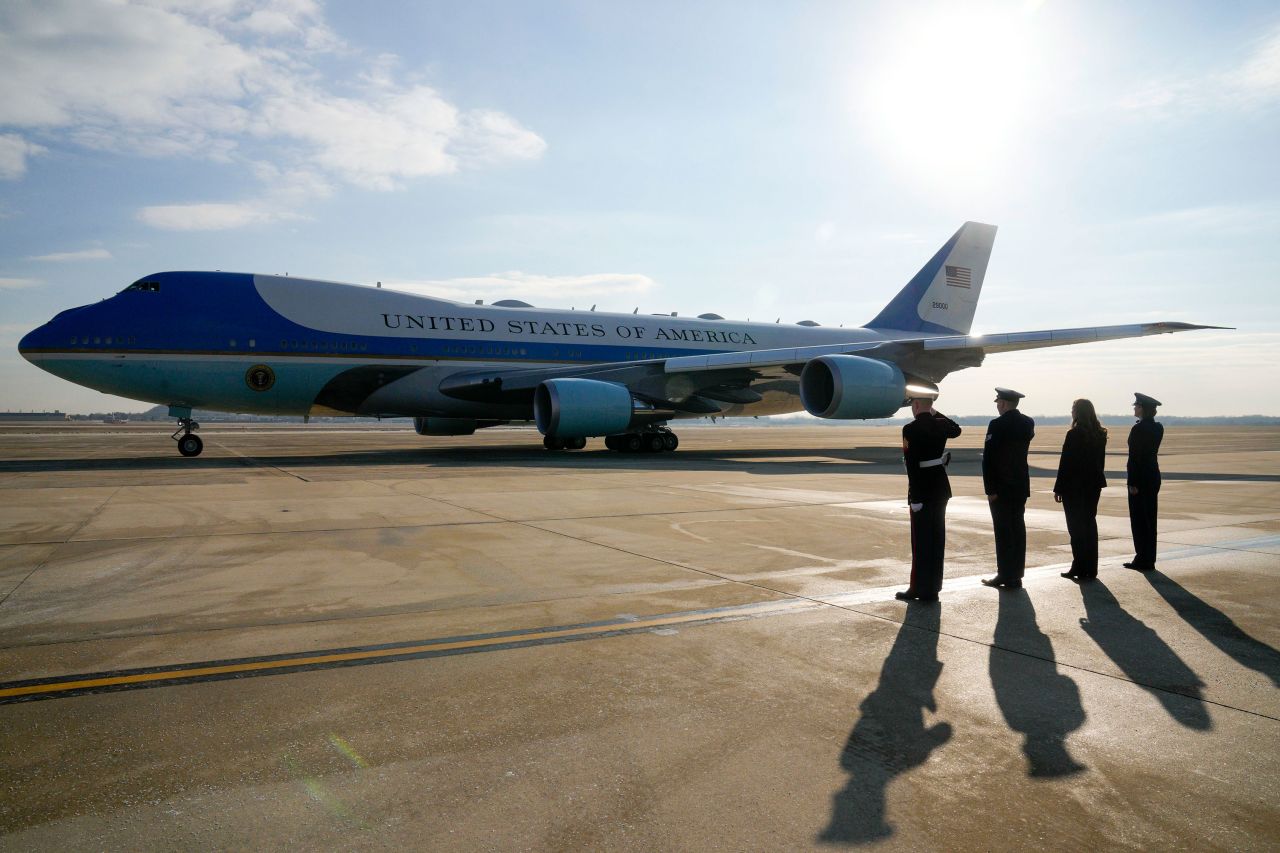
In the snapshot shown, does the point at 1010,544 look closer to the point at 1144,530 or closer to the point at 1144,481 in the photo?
the point at 1144,530

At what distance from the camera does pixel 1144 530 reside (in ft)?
19.3

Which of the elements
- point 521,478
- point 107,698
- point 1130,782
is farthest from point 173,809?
point 521,478

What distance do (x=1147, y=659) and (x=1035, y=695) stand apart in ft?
3.09

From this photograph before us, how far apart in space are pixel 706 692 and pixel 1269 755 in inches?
79.2

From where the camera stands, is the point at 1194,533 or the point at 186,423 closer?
the point at 1194,533

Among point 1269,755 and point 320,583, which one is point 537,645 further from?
point 1269,755

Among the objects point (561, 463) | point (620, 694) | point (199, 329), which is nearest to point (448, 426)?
point (199, 329)

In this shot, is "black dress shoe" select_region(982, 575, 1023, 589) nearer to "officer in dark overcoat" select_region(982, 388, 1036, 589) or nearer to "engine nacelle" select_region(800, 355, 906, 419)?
"officer in dark overcoat" select_region(982, 388, 1036, 589)

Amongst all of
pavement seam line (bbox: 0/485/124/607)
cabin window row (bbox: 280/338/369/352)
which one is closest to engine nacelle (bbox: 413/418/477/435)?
cabin window row (bbox: 280/338/369/352)

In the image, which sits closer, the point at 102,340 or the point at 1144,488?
the point at 1144,488

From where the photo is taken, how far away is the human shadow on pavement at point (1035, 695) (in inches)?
105

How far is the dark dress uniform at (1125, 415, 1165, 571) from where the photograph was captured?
19.4 ft

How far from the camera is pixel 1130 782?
8.07 ft

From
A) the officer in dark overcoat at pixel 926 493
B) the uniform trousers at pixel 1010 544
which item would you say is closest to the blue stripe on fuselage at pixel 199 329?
the officer in dark overcoat at pixel 926 493
